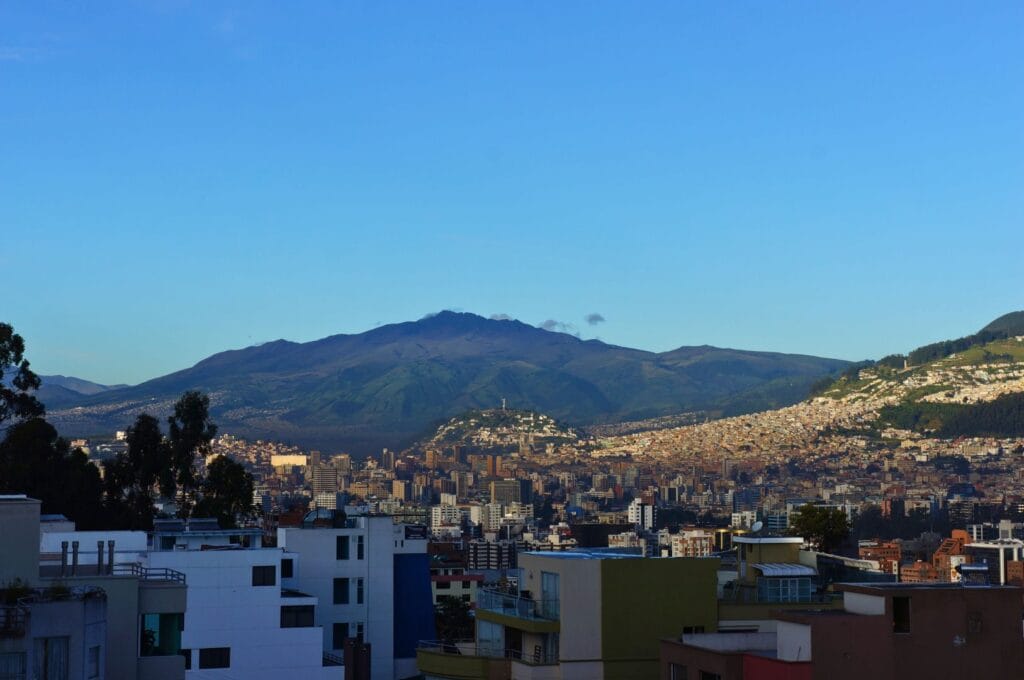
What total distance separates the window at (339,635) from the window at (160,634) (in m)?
21.9

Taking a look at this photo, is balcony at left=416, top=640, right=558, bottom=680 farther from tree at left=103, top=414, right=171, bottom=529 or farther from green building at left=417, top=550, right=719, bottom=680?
tree at left=103, top=414, right=171, bottom=529

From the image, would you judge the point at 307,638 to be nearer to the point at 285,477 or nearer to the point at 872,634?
the point at 872,634

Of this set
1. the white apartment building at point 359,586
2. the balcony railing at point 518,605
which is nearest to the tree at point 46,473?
the white apartment building at point 359,586

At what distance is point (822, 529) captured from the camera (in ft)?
172

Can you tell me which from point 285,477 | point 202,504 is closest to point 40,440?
point 202,504

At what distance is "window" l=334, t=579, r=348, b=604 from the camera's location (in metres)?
45.5

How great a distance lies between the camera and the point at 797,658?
909 inches

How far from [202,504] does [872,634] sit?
1637 inches

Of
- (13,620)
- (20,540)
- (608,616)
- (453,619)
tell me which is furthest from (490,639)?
(453,619)

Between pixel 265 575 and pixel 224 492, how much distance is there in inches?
984

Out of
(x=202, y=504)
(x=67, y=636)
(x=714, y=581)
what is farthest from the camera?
(x=202, y=504)

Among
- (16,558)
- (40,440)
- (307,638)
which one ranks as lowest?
(307,638)

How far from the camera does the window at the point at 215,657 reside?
36656 millimetres

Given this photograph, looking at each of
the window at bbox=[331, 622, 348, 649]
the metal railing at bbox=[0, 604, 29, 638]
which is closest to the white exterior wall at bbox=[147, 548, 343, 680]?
the window at bbox=[331, 622, 348, 649]
